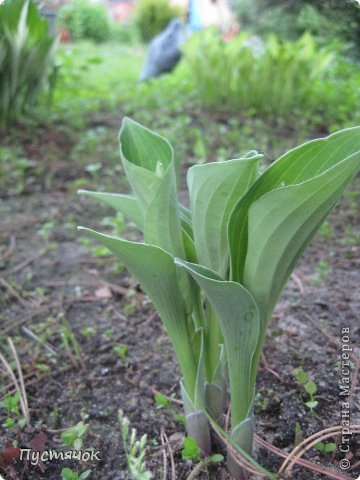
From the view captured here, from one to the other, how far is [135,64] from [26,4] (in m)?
5.62

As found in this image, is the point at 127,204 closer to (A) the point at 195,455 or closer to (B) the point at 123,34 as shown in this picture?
(A) the point at 195,455

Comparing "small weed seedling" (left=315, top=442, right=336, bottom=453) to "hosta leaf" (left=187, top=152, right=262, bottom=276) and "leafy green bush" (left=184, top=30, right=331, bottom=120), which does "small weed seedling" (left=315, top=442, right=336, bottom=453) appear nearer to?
"hosta leaf" (left=187, top=152, right=262, bottom=276)

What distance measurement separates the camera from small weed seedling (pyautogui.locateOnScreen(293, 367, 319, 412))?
1.13m

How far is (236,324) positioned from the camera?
2.74 ft

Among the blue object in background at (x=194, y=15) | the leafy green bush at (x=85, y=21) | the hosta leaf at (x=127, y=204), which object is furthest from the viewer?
the leafy green bush at (x=85, y=21)

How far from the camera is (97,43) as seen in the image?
1328 centimetres

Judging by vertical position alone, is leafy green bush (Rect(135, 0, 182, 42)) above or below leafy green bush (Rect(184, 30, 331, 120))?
above

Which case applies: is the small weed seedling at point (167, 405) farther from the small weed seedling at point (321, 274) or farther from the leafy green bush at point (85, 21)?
the leafy green bush at point (85, 21)

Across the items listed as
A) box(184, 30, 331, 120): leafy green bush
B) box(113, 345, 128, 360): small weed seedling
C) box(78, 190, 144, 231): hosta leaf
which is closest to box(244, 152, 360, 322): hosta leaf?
box(78, 190, 144, 231): hosta leaf

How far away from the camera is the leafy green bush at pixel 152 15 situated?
1190 centimetres

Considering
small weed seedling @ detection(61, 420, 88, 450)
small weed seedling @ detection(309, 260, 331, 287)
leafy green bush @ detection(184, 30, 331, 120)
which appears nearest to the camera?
small weed seedling @ detection(61, 420, 88, 450)

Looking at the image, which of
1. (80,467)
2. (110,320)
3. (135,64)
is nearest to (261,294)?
(80,467)

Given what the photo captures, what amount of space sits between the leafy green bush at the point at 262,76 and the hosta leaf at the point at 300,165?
2.99m

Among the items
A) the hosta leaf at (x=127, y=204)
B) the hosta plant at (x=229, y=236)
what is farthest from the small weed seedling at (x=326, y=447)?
the hosta leaf at (x=127, y=204)
